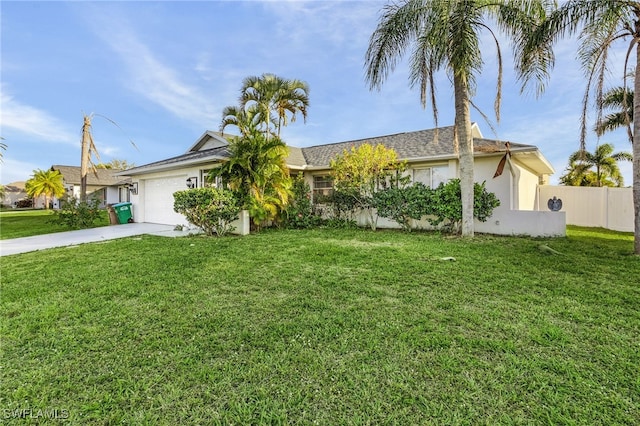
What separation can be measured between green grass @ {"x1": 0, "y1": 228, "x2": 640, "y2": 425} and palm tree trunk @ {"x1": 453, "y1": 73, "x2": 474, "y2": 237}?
3.69 m

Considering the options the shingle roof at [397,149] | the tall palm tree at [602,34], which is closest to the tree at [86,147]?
the shingle roof at [397,149]

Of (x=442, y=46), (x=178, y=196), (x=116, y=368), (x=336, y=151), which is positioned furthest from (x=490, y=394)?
(x=336, y=151)

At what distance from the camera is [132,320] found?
3.79 metres

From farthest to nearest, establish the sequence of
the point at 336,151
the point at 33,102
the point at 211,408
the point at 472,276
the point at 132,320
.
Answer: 1. the point at 336,151
2. the point at 33,102
3. the point at 472,276
4. the point at 132,320
5. the point at 211,408

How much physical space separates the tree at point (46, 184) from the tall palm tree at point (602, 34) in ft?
146

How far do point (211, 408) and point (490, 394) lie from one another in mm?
2195

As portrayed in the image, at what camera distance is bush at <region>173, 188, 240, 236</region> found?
33.3 ft

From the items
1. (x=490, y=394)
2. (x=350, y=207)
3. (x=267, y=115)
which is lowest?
(x=490, y=394)

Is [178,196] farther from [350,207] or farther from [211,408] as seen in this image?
[211,408]

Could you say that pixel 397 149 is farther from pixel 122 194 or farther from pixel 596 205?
pixel 122 194

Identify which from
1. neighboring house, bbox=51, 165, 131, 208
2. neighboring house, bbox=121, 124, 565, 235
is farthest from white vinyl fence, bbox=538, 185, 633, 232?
neighboring house, bbox=51, 165, 131, 208

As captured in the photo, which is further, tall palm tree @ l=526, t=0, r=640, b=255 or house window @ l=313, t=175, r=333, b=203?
house window @ l=313, t=175, r=333, b=203

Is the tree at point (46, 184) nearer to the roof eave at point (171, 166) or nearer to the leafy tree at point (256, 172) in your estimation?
the roof eave at point (171, 166)

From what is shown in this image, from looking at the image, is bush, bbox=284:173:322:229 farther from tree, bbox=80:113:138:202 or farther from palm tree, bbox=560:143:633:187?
palm tree, bbox=560:143:633:187
